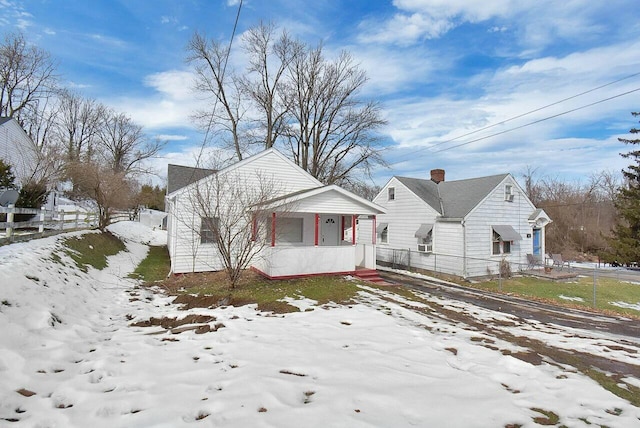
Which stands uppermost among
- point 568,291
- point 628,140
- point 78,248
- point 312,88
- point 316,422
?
point 312,88

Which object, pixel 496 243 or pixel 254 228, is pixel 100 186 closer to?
pixel 254 228

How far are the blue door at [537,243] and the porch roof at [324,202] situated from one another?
12482mm

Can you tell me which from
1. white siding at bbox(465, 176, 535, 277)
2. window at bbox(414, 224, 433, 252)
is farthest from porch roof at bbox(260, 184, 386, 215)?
white siding at bbox(465, 176, 535, 277)

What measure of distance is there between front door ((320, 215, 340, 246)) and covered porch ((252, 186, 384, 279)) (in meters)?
1.15

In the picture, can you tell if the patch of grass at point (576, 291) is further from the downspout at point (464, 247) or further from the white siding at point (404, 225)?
the white siding at point (404, 225)

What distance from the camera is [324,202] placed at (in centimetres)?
1217

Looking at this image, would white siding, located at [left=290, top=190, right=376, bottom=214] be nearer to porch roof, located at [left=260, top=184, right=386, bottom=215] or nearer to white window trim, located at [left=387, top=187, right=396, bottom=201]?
porch roof, located at [left=260, top=184, right=386, bottom=215]

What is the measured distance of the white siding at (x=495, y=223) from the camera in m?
16.1

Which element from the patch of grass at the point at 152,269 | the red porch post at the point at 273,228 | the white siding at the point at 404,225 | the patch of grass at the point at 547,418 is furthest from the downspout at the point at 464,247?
the patch of grass at the point at 152,269

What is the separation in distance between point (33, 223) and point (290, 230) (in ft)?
30.8

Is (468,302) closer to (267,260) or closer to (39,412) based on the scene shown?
(267,260)

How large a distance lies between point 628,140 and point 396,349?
31.2 meters

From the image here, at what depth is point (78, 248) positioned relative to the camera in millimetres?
11547

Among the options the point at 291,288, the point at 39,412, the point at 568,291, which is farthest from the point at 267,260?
the point at 568,291
